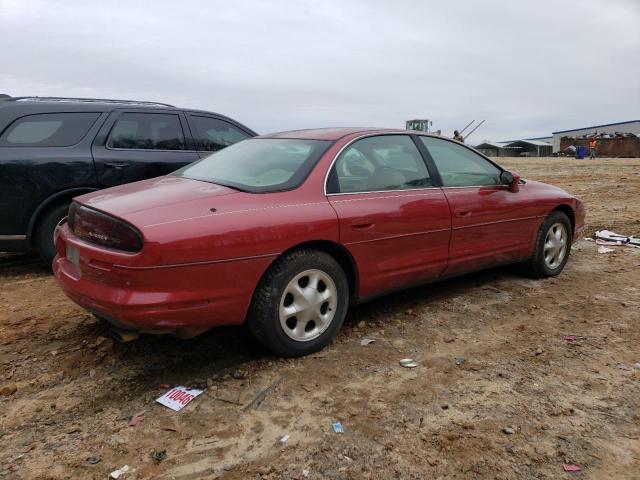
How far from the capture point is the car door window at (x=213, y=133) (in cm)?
627

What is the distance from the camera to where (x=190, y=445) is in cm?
245

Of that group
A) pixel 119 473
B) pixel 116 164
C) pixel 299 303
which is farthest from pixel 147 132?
pixel 119 473

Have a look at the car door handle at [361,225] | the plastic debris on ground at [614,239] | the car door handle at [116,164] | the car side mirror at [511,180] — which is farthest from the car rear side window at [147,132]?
the plastic debris on ground at [614,239]

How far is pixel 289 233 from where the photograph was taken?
3.09 m

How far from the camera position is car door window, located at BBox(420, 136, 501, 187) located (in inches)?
168

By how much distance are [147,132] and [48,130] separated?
103 centimetres

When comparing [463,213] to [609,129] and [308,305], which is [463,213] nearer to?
[308,305]

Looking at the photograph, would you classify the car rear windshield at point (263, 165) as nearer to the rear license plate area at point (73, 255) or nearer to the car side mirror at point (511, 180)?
the rear license plate area at point (73, 255)

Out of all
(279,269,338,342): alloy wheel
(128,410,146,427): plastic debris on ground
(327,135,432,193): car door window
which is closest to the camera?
(128,410,146,427): plastic debris on ground

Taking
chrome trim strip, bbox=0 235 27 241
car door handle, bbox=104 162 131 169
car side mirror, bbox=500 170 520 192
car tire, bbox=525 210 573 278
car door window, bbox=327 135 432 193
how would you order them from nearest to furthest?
car door window, bbox=327 135 432 193
car side mirror, bbox=500 170 520 192
chrome trim strip, bbox=0 235 27 241
car tire, bbox=525 210 573 278
car door handle, bbox=104 162 131 169

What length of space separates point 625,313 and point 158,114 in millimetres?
5182

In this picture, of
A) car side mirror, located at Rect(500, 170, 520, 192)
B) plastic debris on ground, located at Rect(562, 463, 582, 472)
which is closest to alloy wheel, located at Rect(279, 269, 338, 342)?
plastic debris on ground, located at Rect(562, 463, 582, 472)

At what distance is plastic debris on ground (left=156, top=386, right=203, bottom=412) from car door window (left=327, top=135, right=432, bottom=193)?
1.52m

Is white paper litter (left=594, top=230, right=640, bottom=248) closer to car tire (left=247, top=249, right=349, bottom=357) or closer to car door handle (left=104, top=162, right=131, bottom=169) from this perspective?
car tire (left=247, top=249, right=349, bottom=357)
